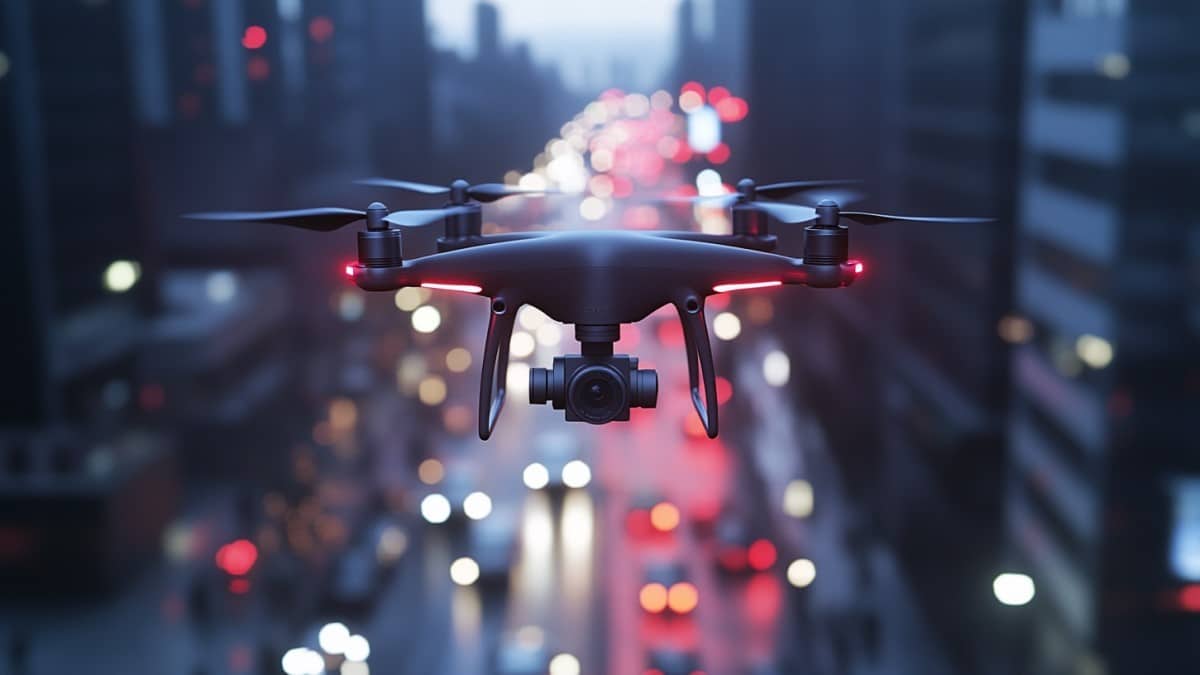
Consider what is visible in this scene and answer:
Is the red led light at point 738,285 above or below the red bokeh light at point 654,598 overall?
above

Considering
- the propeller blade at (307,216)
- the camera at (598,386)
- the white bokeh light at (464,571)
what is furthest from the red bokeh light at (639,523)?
the camera at (598,386)

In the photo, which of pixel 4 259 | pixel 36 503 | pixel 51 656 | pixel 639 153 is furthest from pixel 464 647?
pixel 4 259

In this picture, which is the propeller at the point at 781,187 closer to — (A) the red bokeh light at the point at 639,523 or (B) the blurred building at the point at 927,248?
(B) the blurred building at the point at 927,248

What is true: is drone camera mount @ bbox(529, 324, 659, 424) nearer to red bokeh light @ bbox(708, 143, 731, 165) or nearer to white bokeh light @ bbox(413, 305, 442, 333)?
red bokeh light @ bbox(708, 143, 731, 165)

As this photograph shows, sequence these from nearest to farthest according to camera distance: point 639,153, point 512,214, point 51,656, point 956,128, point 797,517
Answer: point 512,214 < point 639,153 < point 51,656 < point 956,128 < point 797,517

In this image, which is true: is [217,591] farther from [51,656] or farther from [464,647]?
[464,647]

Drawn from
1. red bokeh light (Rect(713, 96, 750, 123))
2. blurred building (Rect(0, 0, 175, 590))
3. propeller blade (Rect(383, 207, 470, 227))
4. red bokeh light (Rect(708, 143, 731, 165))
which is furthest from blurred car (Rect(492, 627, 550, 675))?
propeller blade (Rect(383, 207, 470, 227))

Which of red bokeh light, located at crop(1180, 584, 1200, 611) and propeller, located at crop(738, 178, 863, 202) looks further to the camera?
red bokeh light, located at crop(1180, 584, 1200, 611)
